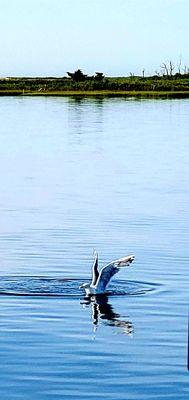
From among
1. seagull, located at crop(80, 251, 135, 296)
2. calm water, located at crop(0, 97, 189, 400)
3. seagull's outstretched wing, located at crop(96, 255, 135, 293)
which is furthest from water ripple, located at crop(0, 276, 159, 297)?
seagull's outstretched wing, located at crop(96, 255, 135, 293)

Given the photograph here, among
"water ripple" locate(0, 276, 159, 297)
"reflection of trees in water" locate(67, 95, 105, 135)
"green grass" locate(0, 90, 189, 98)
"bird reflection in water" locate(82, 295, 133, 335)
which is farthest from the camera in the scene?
"green grass" locate(0, 90, 189, 98)

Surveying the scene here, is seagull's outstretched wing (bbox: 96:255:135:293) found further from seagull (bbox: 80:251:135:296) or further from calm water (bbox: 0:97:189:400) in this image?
calm water (bbox: 0:97:189:400)

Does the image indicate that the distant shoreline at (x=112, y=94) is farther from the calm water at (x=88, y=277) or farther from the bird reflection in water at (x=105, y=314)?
the bird reflection in water at (x=105, y=314)

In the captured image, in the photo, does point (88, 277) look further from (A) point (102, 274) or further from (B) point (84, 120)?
(B) point (84, 120)

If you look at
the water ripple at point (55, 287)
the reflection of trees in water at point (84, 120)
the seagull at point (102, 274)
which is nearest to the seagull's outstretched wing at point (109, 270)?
the seagull at point (102, 274)

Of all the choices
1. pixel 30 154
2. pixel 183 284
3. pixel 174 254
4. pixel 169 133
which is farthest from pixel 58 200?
pixel 169 133

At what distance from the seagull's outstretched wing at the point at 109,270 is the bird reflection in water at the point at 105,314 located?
23 cm

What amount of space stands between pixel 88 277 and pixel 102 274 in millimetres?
3285

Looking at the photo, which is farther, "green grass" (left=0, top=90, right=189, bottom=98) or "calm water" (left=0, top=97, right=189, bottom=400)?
"green grass" (left=0, top=90, right=189, bottom=98)

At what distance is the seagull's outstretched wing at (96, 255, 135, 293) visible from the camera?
22.9 metres

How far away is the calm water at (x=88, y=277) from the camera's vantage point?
18.2 meters

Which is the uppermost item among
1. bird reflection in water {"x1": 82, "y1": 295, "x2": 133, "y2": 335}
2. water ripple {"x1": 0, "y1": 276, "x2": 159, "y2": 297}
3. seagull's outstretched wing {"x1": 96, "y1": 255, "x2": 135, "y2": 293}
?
seagull's outstretched wing {"x1": 96, "y1": 255, "x2": 135, "y2": 293}

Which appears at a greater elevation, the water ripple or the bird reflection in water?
the water ripple

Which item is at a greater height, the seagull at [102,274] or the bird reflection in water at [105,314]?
the seagull at [102,274]
